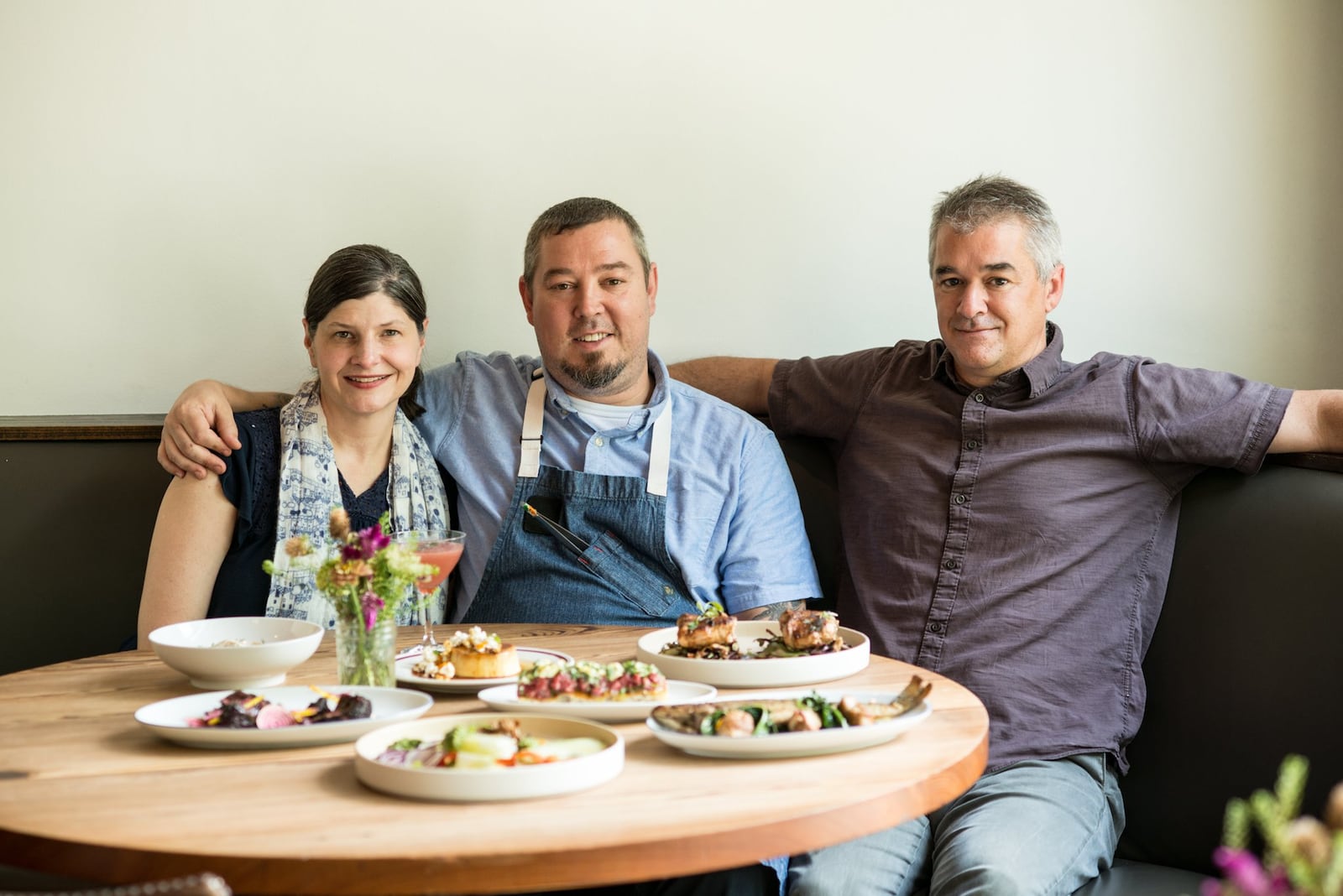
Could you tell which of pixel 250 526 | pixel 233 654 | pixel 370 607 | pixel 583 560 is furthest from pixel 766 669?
pixel 250 526

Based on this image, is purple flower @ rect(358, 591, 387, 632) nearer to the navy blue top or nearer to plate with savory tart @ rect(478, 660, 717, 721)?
plate with savory tart @ rect(478, 660, 717, 721)

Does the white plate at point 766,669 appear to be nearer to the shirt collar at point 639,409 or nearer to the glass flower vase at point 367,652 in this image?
the glass flower vase at point 367,652

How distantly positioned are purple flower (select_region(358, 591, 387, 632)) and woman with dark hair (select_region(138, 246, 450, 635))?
2.23 ft

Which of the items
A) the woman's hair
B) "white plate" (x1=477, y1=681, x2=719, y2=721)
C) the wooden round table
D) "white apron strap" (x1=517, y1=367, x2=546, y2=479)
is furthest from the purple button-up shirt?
the woman's hair

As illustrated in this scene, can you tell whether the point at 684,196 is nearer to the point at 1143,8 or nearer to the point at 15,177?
the point at 1143,8

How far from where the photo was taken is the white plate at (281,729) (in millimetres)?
1317

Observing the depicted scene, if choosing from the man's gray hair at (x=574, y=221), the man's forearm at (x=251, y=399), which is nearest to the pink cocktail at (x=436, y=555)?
the man's forearm at (x=251, y=399)

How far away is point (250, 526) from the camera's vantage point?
2305 mm

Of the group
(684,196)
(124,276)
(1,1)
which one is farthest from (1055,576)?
(1,1)

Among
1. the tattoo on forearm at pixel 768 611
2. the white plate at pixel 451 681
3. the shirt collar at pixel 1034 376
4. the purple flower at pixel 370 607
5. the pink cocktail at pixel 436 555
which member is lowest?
the tattoo on forearm at pixel 768 611

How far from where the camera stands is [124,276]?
286 cm

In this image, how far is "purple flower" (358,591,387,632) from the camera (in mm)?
1518

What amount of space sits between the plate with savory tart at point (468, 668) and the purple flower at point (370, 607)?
0.39ft

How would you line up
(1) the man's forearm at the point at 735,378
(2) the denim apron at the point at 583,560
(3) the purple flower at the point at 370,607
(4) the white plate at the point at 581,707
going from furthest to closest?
(1) the man's forearm at the point at 735,378
(2) the denim apron at the point at 583,560
(3) the purple flower at the point at 370,607
(4) the white plate at the point at 581,707
